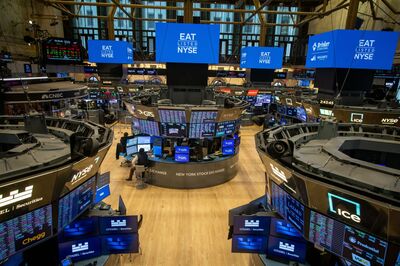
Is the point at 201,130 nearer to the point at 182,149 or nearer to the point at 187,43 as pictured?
the point at 182,149

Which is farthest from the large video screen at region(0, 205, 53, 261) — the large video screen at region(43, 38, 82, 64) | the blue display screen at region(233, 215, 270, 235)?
the large video screen at region(43, 38, 82, 64)

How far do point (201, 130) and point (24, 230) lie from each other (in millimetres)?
6926

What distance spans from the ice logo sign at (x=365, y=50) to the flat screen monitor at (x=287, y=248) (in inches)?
267

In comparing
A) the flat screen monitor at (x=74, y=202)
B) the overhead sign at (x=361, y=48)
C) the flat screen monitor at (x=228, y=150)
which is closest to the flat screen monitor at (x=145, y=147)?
the flat screen monitor at (x=228, y=150)

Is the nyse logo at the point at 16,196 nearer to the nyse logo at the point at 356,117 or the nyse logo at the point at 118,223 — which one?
the nyse logo at the point at 118,223

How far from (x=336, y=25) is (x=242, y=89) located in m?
9.90

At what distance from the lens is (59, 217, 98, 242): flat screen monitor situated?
14.5 ft

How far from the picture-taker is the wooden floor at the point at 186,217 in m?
5.93

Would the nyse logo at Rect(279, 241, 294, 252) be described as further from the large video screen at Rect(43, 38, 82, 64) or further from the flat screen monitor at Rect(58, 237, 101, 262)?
the large video screen at Rect(43, 38, 82, 64)

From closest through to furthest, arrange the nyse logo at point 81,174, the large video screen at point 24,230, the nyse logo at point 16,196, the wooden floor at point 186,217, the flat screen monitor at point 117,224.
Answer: the nyse logo at point 16,196
the large video screen at point 24,230
the nyse logo at point 81,174
the flat screen monitor at point 117,224
the wooden floor at point 186,217

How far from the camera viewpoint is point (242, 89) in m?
21.1

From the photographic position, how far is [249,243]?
14.9ft

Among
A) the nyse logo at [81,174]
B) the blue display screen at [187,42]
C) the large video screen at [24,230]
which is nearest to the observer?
the large video screen at [24,230]

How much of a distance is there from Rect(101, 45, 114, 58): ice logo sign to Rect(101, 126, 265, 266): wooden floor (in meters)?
6.15
